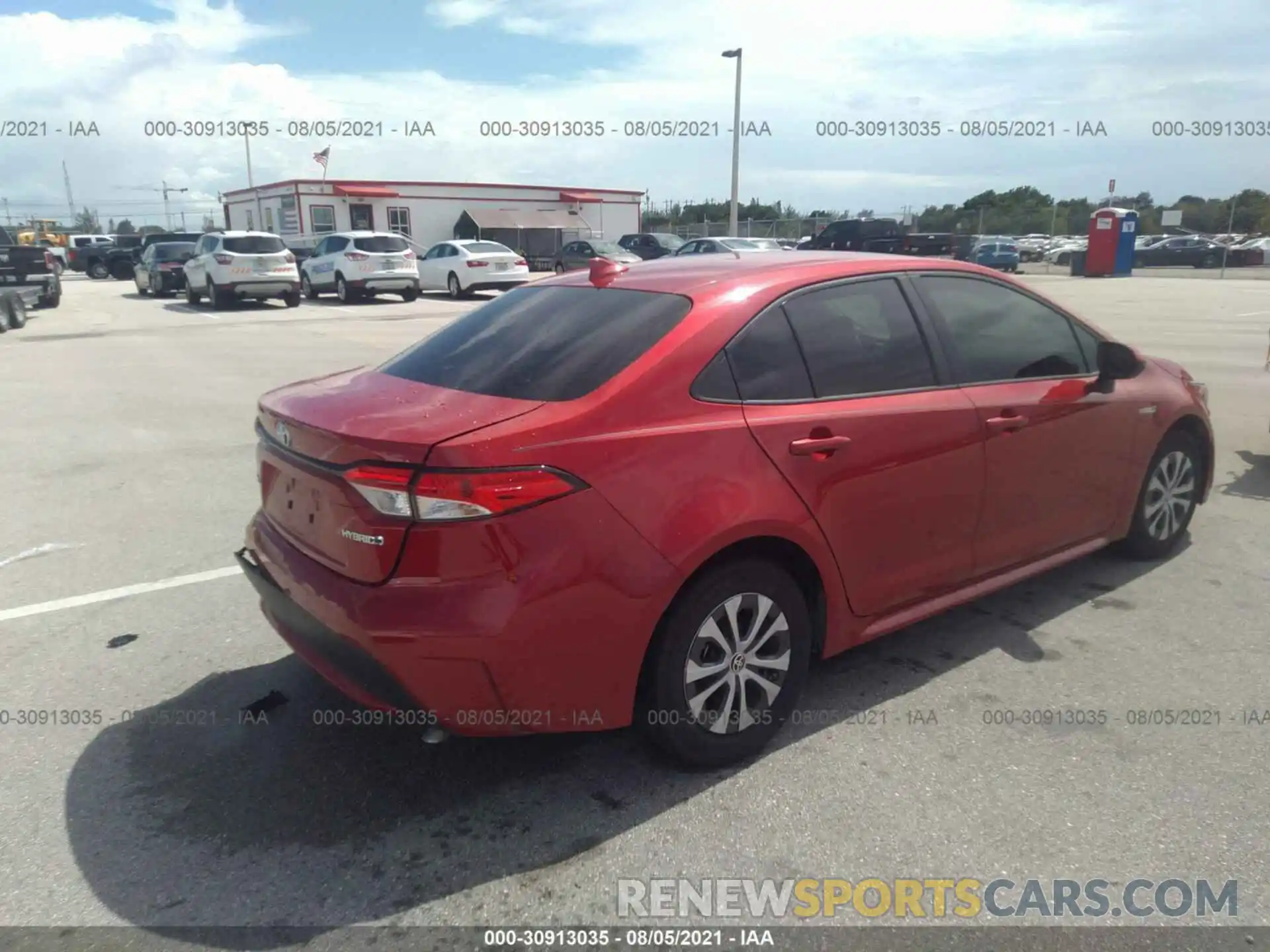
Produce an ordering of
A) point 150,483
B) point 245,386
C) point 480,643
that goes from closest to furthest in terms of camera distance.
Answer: point 480,643
point 150,483
point 245,386

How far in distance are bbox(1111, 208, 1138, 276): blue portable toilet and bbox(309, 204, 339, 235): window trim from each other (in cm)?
3328

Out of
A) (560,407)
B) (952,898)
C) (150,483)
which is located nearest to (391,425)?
(560,407)

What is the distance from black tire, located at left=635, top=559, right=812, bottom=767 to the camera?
2996 millimetres

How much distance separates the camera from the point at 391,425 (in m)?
2.85

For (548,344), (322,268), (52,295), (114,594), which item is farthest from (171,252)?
(548,344)

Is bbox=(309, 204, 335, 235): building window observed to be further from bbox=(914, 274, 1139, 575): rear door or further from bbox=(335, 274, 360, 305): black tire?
bbox=(914, 274, 1139, 575): rear door

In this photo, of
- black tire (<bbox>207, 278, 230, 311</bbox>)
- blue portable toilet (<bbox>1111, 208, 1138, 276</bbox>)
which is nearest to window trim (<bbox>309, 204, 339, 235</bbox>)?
black tire (<bbox>207, 278, 230, 311</bbox>)

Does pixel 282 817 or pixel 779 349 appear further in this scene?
pixel 779 349

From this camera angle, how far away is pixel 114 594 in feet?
15.7

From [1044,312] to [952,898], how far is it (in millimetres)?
2740

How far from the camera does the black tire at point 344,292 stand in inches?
936

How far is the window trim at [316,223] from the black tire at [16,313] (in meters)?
26.7

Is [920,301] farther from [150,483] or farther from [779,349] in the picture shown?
[150,483]

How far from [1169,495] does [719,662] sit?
3.22 meters
